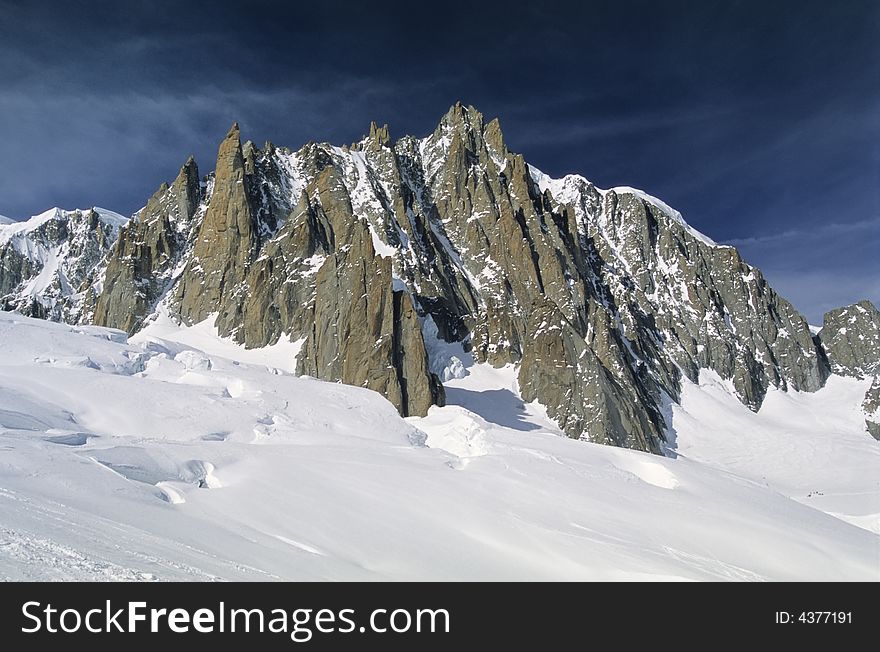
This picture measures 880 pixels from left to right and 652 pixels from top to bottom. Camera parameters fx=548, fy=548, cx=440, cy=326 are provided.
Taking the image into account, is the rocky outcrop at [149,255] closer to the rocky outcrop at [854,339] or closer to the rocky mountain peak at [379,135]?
the rocky mountain peak at [379,135]

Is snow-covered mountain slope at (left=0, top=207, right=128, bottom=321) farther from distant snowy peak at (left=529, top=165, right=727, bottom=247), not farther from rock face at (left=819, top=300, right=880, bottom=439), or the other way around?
rock face at (left=819, top=300, right=880, bottom=439)

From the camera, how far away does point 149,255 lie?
332 ft

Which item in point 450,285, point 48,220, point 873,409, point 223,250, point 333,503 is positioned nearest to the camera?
point 333,503

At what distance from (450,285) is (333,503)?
278 feet

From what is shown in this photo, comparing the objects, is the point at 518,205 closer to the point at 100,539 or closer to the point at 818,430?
the point at 818,430

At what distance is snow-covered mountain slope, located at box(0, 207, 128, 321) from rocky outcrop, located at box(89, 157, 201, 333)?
44179 mm

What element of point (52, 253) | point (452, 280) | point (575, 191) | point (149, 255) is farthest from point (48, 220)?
point (575, 191)

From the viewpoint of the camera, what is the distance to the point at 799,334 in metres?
128

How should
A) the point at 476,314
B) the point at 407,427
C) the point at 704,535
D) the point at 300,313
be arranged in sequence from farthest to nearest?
the point at 476,314 → the point at 300,313 → the point at 407,427 → the point at 704,535

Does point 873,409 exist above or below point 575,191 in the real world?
below

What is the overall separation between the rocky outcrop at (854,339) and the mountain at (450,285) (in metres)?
0.58

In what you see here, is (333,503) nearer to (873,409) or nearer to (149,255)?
(149,255)

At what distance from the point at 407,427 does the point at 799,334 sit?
12806 centimetres
